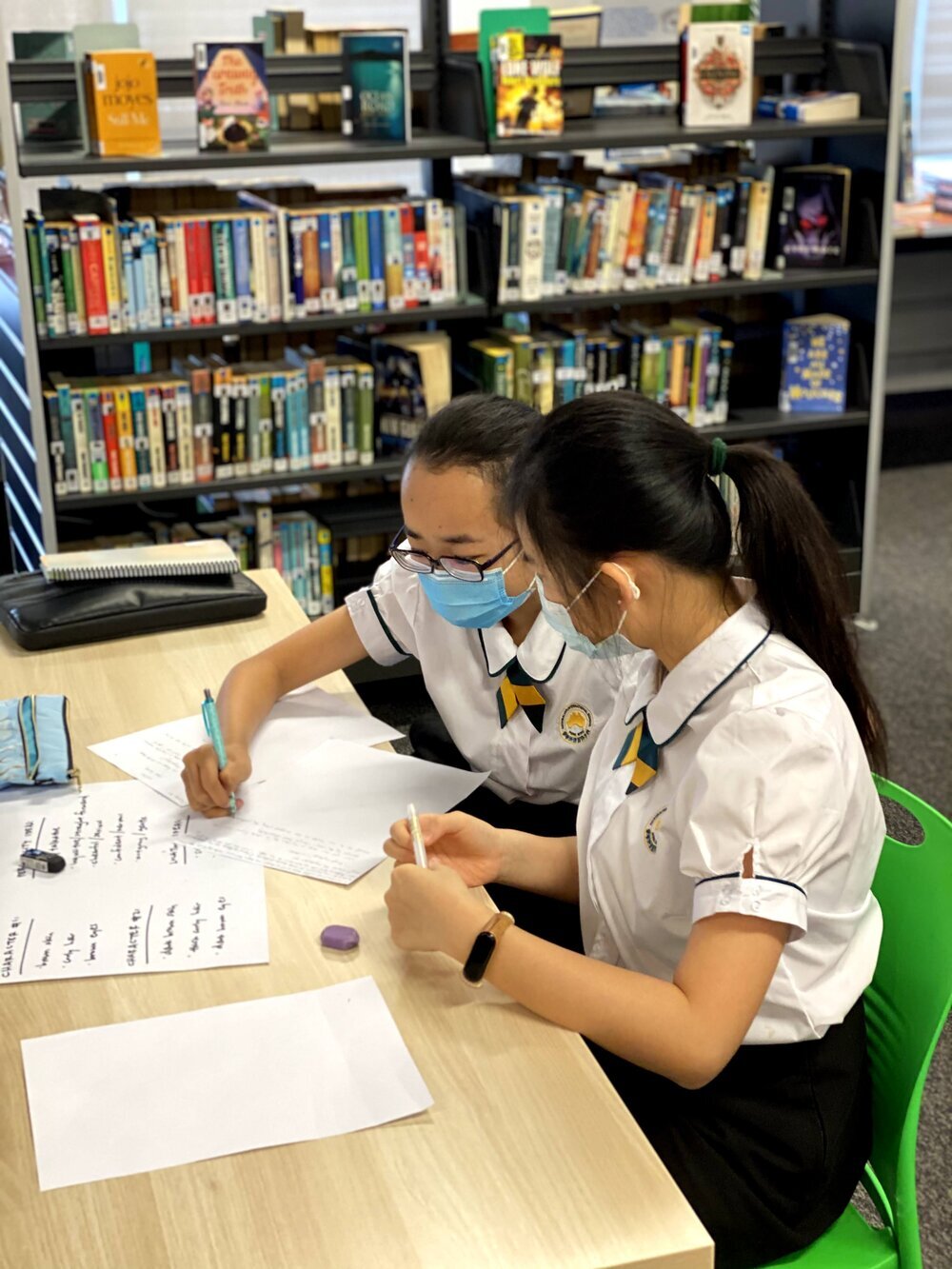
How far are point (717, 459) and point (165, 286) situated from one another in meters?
2.13

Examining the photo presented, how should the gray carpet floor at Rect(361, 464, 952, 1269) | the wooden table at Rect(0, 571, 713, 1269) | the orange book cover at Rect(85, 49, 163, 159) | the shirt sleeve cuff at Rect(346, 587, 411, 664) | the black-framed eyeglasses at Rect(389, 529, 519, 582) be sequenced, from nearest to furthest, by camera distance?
the wooden table at Rect(0, 571, 713, 1269) → the black-framed eyeglasses at Rect(389, 529, 519, 582) → the shirt sleeve cuff at Rect(346, 587, 411, 664) → the gray carpet floor at Rect(361, 464, 952, 1269) → the orange book cover at Rect(85, 49, 163, 159)

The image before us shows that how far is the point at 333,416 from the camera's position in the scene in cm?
335

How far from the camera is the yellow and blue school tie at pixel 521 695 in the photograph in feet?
5.65

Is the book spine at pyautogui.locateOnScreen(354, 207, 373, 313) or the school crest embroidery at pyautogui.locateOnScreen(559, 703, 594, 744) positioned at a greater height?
the book spine at pyautogui.locateOnScreen(354, 207, 373, 313)

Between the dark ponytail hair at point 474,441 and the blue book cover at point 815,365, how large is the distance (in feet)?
7.37

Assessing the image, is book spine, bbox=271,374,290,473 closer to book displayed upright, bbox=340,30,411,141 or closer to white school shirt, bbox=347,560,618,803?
book displayed upright, bbox=340,30,411,141

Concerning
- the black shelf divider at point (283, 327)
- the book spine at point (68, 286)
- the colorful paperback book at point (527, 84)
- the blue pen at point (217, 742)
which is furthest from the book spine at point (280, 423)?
the blue pen at point (217, 742)

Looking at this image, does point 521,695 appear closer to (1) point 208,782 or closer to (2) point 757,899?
(1) point 208,782

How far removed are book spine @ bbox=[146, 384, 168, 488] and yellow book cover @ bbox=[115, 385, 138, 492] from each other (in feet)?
0.13

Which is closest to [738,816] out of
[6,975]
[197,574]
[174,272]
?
[6,975]

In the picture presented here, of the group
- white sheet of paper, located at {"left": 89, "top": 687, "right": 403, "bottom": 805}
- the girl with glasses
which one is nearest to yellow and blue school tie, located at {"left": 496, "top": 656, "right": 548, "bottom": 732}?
the girl with glasses

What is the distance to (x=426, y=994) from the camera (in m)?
1.21

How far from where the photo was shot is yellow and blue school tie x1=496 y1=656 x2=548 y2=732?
1724 mm

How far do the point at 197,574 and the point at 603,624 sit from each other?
95cm
